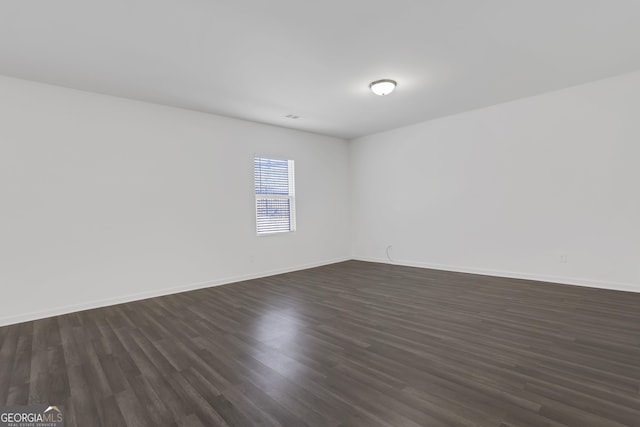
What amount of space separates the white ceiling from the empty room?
0.03 meters

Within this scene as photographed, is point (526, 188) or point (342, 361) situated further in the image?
point (526, 188)

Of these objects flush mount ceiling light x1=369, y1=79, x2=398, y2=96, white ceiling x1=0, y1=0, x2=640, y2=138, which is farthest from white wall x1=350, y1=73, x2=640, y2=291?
flush mount ceiling light x1=369, y1=79, x2=398, y2=96

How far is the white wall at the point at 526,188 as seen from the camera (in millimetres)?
3879

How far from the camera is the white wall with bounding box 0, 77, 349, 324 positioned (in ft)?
11.1

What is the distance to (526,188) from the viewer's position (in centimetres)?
458

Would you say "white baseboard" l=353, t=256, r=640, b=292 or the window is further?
A: the window

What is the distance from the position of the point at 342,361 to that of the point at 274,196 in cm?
384

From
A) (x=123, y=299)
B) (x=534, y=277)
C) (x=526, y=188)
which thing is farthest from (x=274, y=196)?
(x=534, y=277)

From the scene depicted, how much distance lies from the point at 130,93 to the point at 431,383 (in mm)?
4553

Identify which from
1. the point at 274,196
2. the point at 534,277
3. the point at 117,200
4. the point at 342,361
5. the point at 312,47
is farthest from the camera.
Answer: the point at 274,196

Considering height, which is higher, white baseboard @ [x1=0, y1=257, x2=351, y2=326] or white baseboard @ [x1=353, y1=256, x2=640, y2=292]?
white baseboard @ [x1=353, y1=256, x2=640, y2=292]

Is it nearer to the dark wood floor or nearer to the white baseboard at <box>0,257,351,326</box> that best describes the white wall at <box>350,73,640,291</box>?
the dark wood floor

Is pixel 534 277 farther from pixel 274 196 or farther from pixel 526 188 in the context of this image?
pixel 274 196

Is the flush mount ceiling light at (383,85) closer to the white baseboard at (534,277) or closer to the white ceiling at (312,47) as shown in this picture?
the white ceiling at (312,47)
